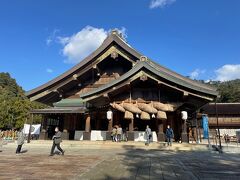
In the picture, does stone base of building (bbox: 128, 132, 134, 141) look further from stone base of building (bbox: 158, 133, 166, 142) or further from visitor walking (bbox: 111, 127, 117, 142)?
stone base of building (bbox: 158, 133, 166, 142)

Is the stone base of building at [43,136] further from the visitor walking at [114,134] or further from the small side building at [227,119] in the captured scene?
the small side building at [227,119]

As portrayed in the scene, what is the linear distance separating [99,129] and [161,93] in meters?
5.65

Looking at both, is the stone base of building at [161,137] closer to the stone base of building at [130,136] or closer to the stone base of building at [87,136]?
the stone base of building at [130,136]

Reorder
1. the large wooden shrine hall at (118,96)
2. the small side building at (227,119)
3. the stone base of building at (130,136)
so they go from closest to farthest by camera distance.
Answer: the stone base of building at (130,136), the large wooden shrine hall at (118,96), the small side building at (227,119)

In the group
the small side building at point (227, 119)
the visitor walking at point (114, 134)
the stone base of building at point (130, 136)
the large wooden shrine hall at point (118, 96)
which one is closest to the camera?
the stone base of building at point (130, 136)

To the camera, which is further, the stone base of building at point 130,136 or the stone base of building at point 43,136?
the stone base of building at point 43,136

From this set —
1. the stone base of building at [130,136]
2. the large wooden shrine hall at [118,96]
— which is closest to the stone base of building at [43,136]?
the large wooden shrine hall at [118,96]

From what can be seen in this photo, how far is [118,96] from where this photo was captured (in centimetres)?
1653

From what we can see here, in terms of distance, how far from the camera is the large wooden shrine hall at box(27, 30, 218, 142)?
15.3 m

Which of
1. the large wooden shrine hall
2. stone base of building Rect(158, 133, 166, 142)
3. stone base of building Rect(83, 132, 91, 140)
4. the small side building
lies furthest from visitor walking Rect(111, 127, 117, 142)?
the small side building

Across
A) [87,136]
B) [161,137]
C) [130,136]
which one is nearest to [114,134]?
[130,136]

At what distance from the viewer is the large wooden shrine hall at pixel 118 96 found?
15.3 meters

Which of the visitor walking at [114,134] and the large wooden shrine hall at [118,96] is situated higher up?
the large wooden shrine hall at [118,96]

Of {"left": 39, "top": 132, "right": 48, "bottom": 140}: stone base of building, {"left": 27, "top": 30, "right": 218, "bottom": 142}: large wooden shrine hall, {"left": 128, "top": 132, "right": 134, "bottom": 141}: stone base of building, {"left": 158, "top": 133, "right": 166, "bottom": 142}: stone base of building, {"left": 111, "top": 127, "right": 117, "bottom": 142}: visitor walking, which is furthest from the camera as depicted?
{"left": 39, "top": 132, "right": 48, "bottom": 140}: stone base of building
